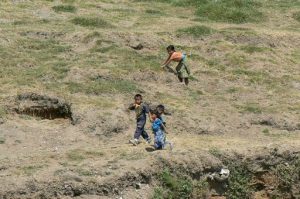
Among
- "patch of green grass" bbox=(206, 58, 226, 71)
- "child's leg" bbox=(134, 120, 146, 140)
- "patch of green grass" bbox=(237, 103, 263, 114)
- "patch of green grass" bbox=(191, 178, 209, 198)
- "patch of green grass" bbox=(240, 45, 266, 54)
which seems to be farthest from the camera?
"patch of green grass" bbox=(240, 45, 266, 54)

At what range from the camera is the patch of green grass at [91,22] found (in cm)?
2489

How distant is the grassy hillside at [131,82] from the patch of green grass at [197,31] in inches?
1.7

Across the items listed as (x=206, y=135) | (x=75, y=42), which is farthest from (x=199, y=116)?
(x=75, y=42)

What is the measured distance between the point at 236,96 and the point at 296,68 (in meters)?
4.07

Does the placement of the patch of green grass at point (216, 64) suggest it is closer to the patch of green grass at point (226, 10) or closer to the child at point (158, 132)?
the patch of green grass at point (226, 10)

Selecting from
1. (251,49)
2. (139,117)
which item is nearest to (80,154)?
(139,117)

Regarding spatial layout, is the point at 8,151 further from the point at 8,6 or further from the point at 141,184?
the point at 8,6

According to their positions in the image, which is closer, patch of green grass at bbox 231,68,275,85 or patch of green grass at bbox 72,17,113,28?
patch of green grass at bbox 231,68,275,85

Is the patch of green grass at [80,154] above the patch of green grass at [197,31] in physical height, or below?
below

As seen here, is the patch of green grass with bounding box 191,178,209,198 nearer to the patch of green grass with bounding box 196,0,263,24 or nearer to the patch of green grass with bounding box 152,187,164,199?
the patch of green grass with bounding box 152,187,164,199

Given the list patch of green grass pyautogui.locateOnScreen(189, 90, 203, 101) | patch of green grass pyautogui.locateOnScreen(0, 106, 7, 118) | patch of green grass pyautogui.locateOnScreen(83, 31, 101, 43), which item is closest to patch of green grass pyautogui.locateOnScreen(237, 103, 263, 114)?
patch of green grass pyautogui.locateOnScreen(189, 90, 203, 101)

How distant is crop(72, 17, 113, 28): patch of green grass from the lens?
24.9 metres

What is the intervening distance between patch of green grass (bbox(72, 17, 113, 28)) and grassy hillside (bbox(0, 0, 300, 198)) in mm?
47

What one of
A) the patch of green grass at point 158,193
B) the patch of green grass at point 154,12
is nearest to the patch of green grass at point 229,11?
the patch of green grass at point 154,12
